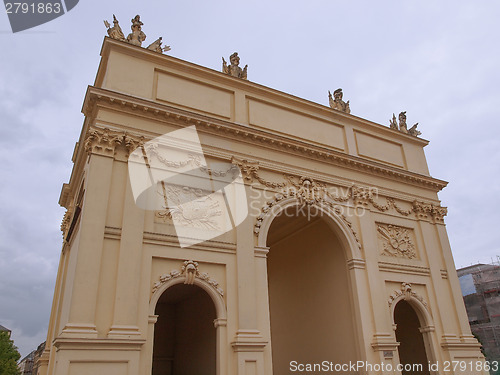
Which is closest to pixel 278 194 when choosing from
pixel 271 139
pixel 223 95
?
pixel 271 139

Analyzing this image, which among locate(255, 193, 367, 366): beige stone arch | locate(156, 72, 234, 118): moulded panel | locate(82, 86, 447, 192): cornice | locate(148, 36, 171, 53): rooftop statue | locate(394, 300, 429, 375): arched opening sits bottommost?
locate(394, 300, 429, 375): arched opening

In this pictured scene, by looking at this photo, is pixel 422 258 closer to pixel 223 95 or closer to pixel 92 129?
pixel 223 95

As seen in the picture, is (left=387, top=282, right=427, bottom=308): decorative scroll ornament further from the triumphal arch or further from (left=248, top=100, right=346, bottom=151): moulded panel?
(left=248, top=100, right=346, bottom=151): moulded panel

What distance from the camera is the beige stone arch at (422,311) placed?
51.6 ft

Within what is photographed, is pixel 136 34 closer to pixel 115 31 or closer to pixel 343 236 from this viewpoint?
pixel 115 31

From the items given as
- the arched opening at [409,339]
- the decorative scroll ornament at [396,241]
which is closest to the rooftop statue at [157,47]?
the decorative scroll ornament at [396,241]

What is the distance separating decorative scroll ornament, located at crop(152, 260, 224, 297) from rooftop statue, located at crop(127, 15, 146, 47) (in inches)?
314

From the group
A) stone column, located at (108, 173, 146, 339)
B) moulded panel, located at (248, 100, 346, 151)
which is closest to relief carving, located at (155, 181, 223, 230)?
stone column, located at (108, 173, 146, 339)

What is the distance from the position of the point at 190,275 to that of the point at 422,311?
32.3 ft

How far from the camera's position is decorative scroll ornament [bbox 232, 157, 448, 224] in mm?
14781

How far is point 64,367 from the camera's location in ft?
31.6

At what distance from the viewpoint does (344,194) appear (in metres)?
16.6

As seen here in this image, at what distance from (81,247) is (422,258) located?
532 inches

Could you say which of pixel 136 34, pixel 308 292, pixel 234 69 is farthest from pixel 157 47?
pixel 308 292
